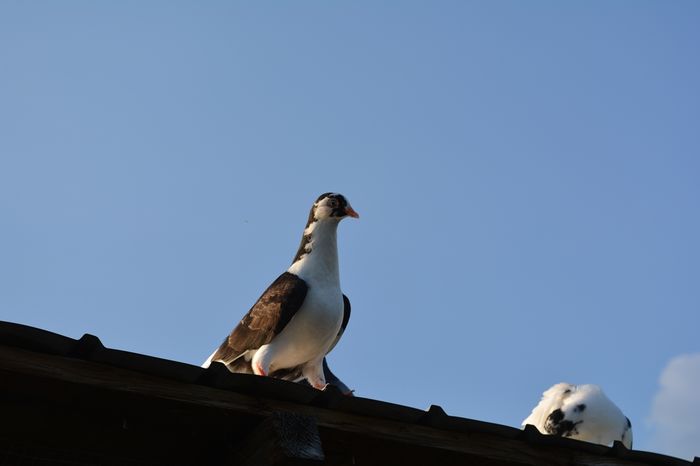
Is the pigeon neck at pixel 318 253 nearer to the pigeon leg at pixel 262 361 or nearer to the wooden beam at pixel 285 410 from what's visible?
the pigeon leg at pixel 262 361

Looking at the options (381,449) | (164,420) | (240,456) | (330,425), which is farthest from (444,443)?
(164,420)

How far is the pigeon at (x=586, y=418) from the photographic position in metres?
9.41

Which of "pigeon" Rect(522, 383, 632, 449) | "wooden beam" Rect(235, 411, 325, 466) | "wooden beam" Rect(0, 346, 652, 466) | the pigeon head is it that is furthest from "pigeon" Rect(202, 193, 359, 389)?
"wooden beam" Rect(235, 411, 325, 466)

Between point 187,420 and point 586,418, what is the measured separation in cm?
594

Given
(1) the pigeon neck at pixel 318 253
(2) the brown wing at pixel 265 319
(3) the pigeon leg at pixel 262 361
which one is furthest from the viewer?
(1) the pigeon neck at pixel 318 253

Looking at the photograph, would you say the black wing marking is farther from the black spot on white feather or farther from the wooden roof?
the wooden roof

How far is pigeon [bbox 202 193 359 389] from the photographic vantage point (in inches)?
338

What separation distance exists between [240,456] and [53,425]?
0.78 metres

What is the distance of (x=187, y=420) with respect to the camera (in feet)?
14.1

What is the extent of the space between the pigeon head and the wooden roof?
4824mm

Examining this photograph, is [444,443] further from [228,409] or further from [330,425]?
[228,409]

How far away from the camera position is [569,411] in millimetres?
9539

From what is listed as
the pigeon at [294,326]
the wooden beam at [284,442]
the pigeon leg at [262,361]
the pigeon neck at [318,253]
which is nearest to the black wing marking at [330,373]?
the pigeon at [294,326]

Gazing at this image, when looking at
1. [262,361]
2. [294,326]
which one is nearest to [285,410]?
[262,361]
